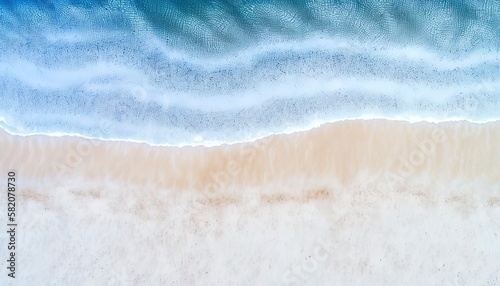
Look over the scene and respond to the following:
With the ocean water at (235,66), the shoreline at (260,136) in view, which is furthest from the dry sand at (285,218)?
the ocean water at (235,66)

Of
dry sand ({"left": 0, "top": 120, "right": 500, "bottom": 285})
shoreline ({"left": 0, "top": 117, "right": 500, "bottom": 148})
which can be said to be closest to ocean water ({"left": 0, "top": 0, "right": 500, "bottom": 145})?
shoreline ({"left": 0, "top": 117, "right": 500, "bottom": 148})

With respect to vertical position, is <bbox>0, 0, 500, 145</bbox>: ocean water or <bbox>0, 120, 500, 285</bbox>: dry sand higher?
<bbox>0, 0, 500, 145</bbox>: ocean water

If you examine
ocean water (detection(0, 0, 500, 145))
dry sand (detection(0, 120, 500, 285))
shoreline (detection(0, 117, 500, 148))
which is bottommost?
dry sand (detection(0, 120, 500, 285))

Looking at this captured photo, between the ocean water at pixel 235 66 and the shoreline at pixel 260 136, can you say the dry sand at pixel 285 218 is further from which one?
the ocean water at pixel 235 66

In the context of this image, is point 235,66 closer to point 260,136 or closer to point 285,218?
point 260,136

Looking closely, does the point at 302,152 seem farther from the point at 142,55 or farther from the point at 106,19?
the point at 106,19

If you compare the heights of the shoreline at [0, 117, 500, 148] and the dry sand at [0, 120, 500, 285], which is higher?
the shoreline at [0, 117, 500, 148]

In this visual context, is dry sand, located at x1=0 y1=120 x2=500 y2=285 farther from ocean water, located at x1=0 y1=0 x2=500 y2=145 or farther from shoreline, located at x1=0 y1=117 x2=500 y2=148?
ocean water, located at x1=0 y1=0 x2=500 y2=145
